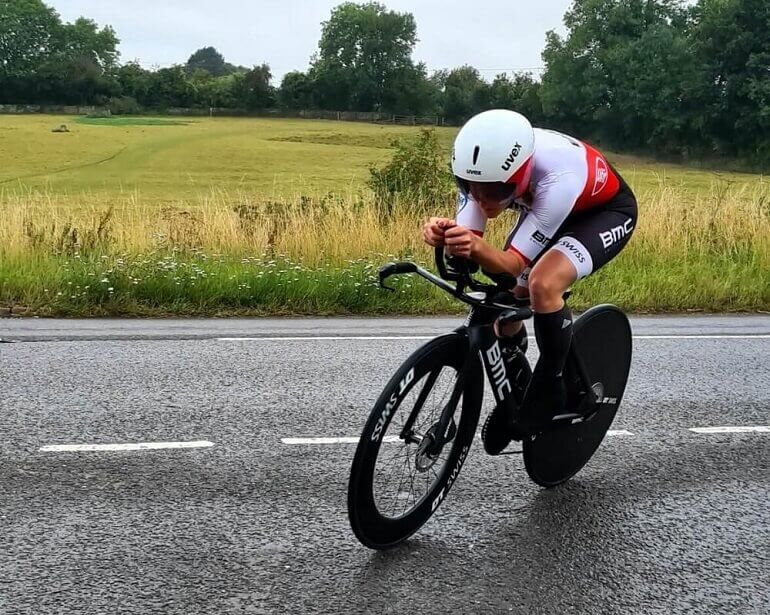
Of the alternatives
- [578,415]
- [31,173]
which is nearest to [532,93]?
[31,173]

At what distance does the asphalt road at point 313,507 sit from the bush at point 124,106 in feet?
324

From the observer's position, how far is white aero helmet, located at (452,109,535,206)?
3051 millimetres

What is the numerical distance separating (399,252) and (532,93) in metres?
66.8

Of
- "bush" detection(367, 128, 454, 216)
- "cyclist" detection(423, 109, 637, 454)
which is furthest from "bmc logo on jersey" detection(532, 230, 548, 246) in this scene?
"bush" detection(367, 128, 454, 216)

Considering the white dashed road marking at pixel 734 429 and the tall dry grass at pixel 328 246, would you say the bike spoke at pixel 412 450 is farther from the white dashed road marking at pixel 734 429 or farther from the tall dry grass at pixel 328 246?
the tall dry grass at pixel 328 246

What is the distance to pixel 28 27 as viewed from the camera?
11925 centimetres

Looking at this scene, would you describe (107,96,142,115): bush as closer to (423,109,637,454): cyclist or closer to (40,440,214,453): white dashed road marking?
(40,440,214,453): white dashed road marking

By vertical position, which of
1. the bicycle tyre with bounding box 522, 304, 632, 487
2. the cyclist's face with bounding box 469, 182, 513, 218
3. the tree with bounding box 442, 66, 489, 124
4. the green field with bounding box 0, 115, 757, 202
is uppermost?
the tree with bounding box 442, 66, 489, 124

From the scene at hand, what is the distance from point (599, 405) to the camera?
421 centimetres

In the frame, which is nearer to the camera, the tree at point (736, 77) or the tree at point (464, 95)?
the tree at point (736, 77)

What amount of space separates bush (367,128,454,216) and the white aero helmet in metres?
10.1

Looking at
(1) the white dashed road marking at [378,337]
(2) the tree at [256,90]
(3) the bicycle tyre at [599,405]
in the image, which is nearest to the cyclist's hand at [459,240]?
(3) the bicycle tyre at [599,405]

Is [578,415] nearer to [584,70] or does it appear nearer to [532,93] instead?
[532,93]

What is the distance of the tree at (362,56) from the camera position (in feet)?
355
